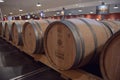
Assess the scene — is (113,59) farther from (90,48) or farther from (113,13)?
(113,13)

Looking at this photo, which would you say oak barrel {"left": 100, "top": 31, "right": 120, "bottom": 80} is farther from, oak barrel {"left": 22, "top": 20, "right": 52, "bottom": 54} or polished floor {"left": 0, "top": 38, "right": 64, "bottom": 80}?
oak barrel {"left": 22, "top": 20, "right": 52, "bottom": 54}

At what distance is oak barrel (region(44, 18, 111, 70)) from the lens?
154cm

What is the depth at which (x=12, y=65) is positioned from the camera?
2.78 m

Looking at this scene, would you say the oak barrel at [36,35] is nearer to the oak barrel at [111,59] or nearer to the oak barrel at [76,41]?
the oak barrel at [76,41]

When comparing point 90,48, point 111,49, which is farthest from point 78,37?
point 111,49

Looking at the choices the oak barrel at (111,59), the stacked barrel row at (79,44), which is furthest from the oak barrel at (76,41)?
the oak barrel at (111,59)

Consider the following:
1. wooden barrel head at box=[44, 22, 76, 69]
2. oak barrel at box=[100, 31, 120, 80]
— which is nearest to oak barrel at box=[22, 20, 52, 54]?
wooden barrel head at box=[44, 22, 76, 69]

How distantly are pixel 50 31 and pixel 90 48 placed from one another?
70 cm

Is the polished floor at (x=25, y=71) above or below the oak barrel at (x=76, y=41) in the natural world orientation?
below

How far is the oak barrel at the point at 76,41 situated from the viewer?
1535mm

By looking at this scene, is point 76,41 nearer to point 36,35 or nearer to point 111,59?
point 111,59

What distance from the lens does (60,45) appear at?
6.17 feet

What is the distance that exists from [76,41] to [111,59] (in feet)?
1.31

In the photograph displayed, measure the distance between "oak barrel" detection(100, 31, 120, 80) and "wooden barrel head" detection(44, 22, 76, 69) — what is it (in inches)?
14.5
